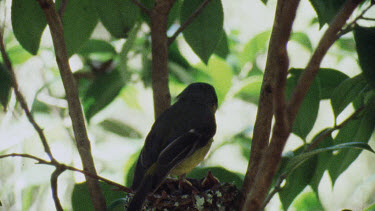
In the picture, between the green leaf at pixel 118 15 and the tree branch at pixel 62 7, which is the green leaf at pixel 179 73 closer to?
the green leaf at pixel 118 15

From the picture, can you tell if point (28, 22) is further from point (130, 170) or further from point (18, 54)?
point (18, 54)

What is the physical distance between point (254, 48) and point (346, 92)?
1425 mm

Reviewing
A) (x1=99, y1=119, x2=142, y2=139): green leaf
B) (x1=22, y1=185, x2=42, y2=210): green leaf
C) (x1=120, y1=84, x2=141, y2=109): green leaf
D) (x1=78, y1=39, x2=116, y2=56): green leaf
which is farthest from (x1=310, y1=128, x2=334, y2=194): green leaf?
(x1=22, y1=185, x2=42, y2=210): green leaf

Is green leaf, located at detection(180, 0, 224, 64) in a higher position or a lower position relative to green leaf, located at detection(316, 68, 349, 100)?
higher

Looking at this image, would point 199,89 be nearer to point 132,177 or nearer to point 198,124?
point 198,124

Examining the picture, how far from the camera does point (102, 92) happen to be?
2510 millimetres

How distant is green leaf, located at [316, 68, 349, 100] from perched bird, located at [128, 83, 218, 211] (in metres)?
0.61

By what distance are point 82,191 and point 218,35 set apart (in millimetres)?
733

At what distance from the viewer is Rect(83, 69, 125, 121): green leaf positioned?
7.78ft

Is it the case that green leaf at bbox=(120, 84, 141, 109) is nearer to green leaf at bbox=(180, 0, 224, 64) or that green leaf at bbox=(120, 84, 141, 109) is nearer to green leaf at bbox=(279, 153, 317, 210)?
green leaf at bbox=(180, 0, 224, 64)

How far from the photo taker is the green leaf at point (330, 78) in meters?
1.97

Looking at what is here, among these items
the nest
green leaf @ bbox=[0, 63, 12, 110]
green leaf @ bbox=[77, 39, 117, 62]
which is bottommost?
the nest

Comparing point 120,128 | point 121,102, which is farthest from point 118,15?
point 120,128

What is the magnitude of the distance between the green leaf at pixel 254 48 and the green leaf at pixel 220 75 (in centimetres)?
33
